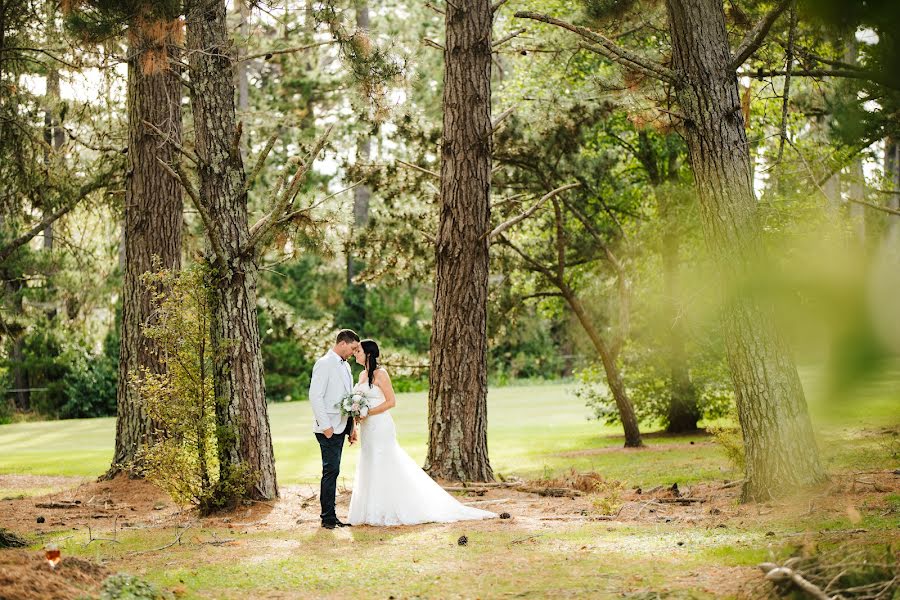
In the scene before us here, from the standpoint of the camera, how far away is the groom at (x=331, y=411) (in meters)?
9.11

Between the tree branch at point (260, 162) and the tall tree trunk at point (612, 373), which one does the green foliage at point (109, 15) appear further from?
the tall tree trunk at point (612, 373)

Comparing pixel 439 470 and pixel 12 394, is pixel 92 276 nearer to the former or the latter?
pixel 12 394

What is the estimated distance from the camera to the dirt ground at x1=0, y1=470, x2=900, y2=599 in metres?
7.73

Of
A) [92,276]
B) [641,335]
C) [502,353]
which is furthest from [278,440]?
[502,353]

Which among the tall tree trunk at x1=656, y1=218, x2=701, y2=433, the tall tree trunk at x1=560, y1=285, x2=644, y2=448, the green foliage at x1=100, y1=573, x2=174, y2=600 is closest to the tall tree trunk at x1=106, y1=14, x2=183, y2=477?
the tall tree trunk at x1=560, y1=285, x2=644, y2=448

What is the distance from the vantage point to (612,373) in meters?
17.5

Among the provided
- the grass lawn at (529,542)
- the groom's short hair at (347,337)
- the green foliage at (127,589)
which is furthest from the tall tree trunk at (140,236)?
the green foliage at (127,589)

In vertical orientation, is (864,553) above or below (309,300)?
below

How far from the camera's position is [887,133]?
32.1 ft

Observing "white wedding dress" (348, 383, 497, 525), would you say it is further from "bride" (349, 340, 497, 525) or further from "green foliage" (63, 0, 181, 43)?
"green foliage" (63, 0, 181, 43)

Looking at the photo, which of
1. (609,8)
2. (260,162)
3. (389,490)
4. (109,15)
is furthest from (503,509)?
(109,15)

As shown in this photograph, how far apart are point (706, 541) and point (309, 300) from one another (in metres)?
32.7

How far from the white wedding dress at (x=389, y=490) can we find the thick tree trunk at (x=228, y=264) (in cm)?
134

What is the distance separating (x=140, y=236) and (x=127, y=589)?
27.3ft
